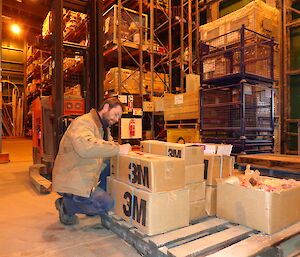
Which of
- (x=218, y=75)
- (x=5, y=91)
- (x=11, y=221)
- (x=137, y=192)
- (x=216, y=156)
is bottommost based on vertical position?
(x=11, y=221)

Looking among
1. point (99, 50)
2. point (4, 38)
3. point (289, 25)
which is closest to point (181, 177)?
point (99, 50)

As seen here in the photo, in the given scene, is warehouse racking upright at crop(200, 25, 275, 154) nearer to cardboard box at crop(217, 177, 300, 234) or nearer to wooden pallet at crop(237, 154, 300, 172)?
wooden pallet at crop(237, 154, 300, 172)

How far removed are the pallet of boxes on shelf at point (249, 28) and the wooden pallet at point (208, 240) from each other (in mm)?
4032

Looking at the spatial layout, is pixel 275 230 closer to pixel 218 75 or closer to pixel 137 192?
pixel 137 192

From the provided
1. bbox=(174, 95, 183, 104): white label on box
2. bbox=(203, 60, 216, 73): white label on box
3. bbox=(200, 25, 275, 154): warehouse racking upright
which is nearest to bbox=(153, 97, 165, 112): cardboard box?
bbox=(174, 95, 183, 104): white label on box

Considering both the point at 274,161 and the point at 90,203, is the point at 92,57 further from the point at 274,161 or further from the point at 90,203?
the point at 274,161

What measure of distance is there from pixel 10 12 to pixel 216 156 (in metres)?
17.0

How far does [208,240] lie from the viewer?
1.82 meters

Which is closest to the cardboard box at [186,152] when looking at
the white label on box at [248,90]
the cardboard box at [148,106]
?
the white label on box at [248,90]

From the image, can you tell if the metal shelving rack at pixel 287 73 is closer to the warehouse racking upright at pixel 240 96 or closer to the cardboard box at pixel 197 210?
the warehouse racking upright at pixel 240 96

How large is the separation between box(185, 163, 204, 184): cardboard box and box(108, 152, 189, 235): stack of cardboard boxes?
9.0 inches

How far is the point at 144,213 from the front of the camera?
1969 millimetres

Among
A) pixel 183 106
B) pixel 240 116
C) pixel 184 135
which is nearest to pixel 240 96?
pixel 240 116

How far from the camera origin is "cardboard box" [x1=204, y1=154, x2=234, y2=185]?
260 centimetres
